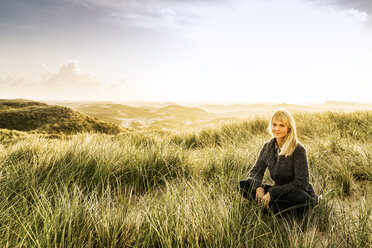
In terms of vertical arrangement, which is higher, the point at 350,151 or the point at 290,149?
the point at 290,149

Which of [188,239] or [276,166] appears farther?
[276,166]

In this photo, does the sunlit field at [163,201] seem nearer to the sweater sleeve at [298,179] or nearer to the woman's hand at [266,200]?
the woman's hand at [266,200]

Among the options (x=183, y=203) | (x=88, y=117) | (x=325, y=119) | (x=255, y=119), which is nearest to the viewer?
(x=183, y=203)

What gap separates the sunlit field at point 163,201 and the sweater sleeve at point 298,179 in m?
0.25

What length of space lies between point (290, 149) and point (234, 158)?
130cm

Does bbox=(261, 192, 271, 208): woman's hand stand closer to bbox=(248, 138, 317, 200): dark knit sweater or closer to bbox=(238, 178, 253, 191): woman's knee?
bbox=(248, 138, 317, 200): dark knit sweater

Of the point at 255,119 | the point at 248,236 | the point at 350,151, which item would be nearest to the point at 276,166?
the point at 248,236

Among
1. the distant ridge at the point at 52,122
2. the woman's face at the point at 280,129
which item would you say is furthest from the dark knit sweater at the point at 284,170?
the distant ridge at the point at 52,122

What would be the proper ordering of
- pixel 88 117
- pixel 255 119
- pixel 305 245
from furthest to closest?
pixel 88 117 < pixel 255 119 < pixel 305 245

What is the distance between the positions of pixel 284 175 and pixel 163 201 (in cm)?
139

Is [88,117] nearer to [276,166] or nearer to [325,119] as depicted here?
[325,119]

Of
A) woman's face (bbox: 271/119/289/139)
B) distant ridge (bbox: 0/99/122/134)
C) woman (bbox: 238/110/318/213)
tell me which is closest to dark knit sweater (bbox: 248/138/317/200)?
woman (bbox: 238/110/318/213)

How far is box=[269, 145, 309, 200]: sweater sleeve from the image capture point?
85.6 inches

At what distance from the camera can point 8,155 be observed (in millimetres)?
3502
